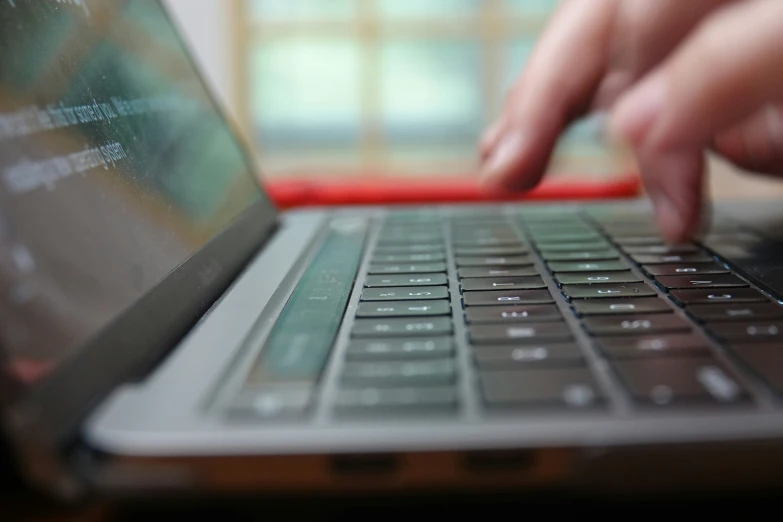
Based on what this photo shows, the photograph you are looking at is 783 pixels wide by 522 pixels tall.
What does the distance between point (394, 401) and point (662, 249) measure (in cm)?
30

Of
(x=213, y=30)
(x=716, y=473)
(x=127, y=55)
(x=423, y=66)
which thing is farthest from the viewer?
(x=423, y=66)

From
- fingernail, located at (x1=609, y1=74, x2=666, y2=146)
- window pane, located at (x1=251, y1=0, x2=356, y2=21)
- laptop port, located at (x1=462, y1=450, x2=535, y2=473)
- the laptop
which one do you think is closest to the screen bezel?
the laptop

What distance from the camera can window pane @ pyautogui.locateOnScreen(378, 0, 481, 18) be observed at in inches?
89.9

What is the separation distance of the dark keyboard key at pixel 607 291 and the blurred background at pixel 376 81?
1911 millimetres

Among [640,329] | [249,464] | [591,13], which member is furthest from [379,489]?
[591,13]

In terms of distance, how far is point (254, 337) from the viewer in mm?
310

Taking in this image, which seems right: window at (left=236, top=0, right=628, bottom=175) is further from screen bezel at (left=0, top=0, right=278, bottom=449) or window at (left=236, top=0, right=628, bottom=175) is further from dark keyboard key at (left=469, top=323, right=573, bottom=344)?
dark keyboard key at (left=469, top=323, right=573, bottom=344)

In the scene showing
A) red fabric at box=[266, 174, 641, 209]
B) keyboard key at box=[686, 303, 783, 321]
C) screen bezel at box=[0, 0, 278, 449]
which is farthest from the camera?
red fabric at box=[266, 174, 641, 209]

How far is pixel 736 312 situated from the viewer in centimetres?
33

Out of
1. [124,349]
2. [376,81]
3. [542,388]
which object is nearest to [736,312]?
[542,388]

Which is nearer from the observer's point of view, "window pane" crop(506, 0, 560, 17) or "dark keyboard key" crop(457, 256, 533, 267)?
"dark keyboard key" crop(457, 256, 533, 267)

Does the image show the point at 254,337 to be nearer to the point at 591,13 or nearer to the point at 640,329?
the point at 640,329

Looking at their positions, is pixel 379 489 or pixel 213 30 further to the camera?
pixel 213 30

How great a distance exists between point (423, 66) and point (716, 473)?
227 cm
